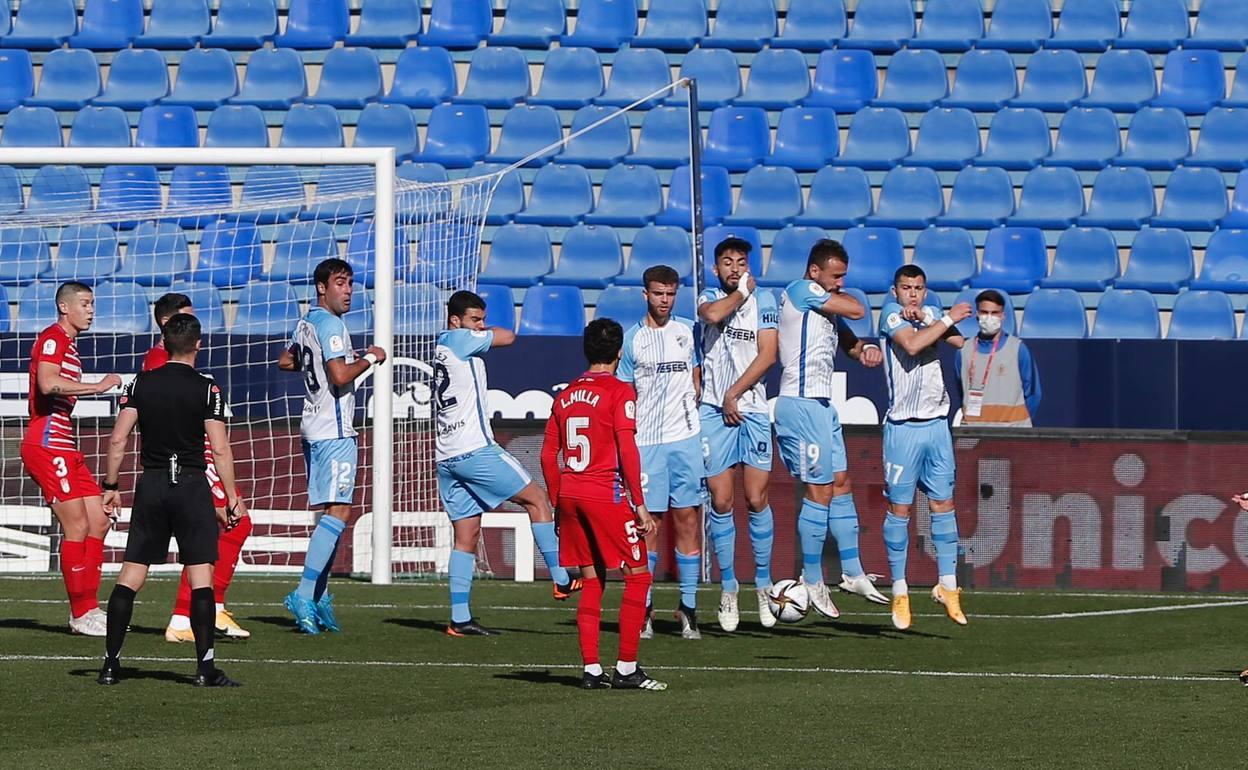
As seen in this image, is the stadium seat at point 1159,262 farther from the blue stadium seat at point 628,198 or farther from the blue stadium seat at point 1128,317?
the blue stadium seat at point 628,198

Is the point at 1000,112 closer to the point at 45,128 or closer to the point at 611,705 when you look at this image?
the point at 45,128

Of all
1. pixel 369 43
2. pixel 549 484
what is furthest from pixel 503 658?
pixel 369 43

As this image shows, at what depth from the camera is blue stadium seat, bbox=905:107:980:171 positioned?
17.9 meters

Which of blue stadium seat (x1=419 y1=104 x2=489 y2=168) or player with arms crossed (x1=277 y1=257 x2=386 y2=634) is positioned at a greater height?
blue stadium seat (x1=419 y1=104 x2=489 y2=168)

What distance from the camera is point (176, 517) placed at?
7.80 meters

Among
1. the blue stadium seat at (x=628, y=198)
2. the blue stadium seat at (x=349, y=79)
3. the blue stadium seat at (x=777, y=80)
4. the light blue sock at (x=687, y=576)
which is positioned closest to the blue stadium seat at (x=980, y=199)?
the blue stadium seat at (x=777, y=80)

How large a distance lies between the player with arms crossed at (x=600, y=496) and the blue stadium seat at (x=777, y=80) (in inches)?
433

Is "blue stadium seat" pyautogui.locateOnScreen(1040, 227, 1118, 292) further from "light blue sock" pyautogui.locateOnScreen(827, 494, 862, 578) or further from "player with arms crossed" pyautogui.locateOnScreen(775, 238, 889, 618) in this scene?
"player with arms crossed" pyautogui.locateOnScreen(775, 238, 889, 618)

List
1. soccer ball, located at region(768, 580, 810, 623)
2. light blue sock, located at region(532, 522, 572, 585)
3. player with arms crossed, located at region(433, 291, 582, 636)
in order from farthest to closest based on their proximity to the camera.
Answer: light blue sock, located at region(532, 522, 572, 585) → player with arms crossed, located at region(433, 291, 582, 636) → soccer ball, located at region(768, 580, 810, 623)

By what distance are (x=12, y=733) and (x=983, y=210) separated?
42.0 ft

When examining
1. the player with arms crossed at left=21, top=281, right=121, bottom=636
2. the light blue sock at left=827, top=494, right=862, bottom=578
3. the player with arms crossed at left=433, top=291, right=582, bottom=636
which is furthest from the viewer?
the light blue sock at left=827, top=494, right=862, bottom=578

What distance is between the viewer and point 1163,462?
43.8 feet

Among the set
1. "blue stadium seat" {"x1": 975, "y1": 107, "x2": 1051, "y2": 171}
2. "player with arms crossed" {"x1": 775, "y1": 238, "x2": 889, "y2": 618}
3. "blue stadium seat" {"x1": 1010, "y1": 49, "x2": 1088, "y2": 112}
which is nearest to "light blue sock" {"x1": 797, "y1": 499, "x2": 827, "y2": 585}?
"player with arms crossed" {"x1": 775, "y1": 238, "x2": 889, "y2": 618}

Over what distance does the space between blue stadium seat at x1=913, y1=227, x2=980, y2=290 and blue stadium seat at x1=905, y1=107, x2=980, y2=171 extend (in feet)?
2.75
